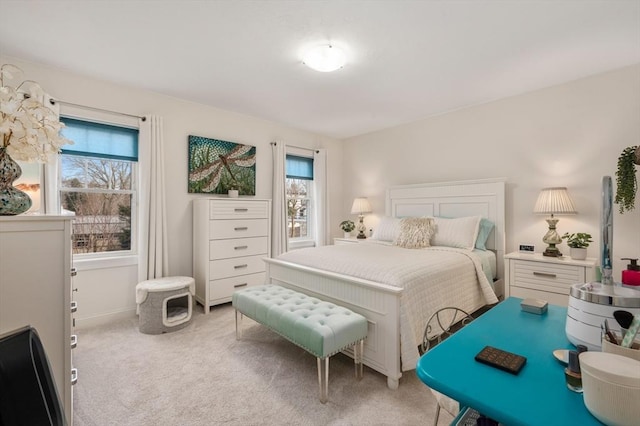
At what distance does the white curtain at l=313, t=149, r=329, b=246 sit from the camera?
190 inches

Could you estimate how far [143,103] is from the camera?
318cm

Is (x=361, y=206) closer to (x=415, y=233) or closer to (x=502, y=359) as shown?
(x=415, y=233)

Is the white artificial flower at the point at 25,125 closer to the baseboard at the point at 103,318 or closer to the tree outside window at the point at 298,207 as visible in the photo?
the baseboard at the point at 103,318

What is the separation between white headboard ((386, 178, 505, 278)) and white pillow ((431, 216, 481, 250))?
1.04 feet

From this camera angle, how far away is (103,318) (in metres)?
2.96

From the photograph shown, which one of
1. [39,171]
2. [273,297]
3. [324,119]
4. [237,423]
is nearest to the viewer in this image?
[237,423]

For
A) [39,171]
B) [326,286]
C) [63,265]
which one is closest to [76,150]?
[39,171]

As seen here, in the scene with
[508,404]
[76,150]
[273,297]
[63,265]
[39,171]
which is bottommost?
[273,297]

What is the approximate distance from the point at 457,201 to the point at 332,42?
243 centimetres

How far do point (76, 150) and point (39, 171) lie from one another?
1.24 ft

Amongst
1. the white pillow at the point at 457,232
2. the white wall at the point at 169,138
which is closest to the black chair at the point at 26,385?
the white wall at the point at 169,138

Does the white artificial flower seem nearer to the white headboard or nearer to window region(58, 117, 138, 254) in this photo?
window region(58, 117, 138, 254)

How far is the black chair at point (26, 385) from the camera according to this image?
661 millimetres

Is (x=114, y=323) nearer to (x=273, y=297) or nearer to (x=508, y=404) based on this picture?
(x=273, y=297)
